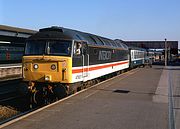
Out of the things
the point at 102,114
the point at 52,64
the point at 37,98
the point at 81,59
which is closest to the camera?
the point at 102,114

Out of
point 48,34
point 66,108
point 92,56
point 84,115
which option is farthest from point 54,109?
point 92,56

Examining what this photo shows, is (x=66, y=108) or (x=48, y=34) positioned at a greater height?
(x=48, y=34)

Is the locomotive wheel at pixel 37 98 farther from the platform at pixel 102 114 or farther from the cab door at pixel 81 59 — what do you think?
the cab door at pixel 81 59

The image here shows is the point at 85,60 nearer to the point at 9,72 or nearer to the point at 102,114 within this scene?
the point at 102,114

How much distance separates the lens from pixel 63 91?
12.6 meters

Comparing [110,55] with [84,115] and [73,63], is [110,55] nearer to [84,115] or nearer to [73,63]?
[73,63]

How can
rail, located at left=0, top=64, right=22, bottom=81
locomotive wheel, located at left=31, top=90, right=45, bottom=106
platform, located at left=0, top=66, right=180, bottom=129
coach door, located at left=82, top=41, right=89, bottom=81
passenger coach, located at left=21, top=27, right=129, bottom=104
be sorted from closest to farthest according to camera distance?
1. platform, located at left=0, top=66, right=180, bottom=129
2. passenger coach, located at left=21, top=27, right=129, bottom=104
3. locomotive wheel, located at left=31, top=90, right=45, bottom=106
4. coach door, located at left=82, top=41, right=89, bottom=81
5. rail, located at left=0, top=64, right=22, bottom=81

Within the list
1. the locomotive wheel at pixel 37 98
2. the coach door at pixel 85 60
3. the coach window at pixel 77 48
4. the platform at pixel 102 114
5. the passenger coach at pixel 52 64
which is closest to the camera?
the platform at pixel 102 114

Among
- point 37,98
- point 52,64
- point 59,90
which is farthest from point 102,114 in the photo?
point 37,98

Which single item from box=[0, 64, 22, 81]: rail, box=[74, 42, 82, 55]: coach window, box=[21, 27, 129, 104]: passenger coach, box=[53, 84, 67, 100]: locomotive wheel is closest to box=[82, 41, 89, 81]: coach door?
box=[21, 27, 129, 104]: passenger coach

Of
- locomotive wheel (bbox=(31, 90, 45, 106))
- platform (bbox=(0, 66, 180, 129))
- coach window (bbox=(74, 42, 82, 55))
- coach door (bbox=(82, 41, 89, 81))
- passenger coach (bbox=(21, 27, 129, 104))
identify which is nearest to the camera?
platform (bbox=(0, 66, 180, 129))

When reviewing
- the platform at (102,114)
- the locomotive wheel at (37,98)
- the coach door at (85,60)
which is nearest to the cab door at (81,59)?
the coach door at (85,60)

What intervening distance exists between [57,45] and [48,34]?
2.16 feet

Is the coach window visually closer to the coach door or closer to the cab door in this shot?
the cab door
